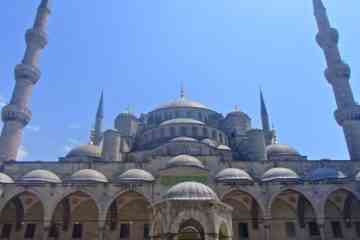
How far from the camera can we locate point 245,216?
17.6m

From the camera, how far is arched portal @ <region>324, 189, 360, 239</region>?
1700 cm

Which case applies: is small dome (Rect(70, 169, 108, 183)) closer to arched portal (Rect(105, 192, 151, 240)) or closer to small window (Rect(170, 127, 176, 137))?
arched portal (Rect(105, 192, 151, 240))

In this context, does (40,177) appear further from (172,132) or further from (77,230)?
(172,132)

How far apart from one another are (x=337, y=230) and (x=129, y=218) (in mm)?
12068

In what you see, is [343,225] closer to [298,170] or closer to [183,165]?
[298,170]

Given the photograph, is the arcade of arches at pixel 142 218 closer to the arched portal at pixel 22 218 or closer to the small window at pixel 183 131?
the arched portal at pixel 22 218

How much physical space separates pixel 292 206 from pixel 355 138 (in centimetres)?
744

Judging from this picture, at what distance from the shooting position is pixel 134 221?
57.4ft

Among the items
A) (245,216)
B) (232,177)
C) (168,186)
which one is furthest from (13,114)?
(245,216)

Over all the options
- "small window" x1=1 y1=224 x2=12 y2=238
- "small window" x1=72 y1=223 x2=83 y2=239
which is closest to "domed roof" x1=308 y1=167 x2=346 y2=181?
"small window" x1=72 y1=223 x2=83 y2=239

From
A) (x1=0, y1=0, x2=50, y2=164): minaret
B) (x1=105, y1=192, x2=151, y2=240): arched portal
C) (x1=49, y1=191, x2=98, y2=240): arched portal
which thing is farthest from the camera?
(x1=0, y1=0, x2=50, y2=164): minaret

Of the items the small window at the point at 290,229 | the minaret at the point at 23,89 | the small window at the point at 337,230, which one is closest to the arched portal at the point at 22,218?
the minaret at the point at 23,89

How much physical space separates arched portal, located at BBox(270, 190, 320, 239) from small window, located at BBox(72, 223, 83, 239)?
36.1ft

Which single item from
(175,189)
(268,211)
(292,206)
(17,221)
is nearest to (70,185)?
(17,221)
